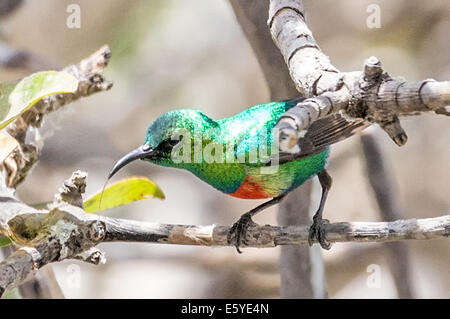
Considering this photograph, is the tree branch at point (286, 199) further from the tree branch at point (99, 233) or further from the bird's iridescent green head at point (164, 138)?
the tree branch at point (99, 233)

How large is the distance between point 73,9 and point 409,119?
221 centimetres

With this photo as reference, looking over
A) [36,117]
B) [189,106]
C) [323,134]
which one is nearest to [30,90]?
[36,117]

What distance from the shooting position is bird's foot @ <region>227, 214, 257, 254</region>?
7.95ft

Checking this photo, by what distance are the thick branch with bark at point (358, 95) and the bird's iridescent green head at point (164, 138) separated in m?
0.51

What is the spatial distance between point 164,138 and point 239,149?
0.91 ft

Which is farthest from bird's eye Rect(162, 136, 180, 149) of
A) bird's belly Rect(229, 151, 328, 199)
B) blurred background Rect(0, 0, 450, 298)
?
blurred background Rect(0, 0, 450, 298)

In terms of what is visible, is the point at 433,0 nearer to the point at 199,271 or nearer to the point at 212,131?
the point at 199,271

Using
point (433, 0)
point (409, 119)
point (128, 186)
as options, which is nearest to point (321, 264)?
point (128, 186)

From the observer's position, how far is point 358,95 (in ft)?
5.27

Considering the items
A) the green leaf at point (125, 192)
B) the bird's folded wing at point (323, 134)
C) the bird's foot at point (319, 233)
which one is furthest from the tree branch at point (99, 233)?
the green leaf at point (125, 192)

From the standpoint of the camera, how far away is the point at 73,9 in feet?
13.9

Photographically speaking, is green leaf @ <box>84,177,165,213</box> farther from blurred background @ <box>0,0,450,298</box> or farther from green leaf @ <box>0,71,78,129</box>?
blurred background @ <box>0,0,450,298</box>

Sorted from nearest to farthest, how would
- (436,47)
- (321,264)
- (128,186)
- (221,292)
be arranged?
(128,186)
(321,264)
(221,292)
(436,47)

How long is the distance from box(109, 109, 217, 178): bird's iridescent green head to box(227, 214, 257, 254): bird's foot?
0.32m
